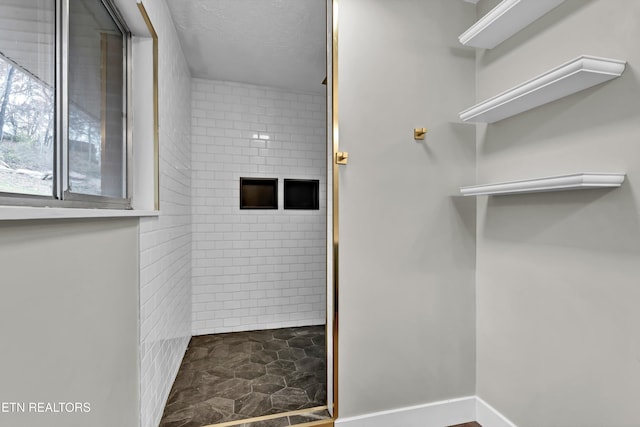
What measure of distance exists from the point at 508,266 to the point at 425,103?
1035 millimetres

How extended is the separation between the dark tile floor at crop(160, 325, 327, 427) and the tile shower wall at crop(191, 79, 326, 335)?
352 mm

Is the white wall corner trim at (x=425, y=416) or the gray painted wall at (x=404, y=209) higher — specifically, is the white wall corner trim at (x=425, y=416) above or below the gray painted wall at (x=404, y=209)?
below

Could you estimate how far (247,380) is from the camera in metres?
2.26

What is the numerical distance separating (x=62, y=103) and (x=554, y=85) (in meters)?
1.82

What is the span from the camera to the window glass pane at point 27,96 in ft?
2.61

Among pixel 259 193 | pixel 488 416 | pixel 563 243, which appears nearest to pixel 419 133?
pixel 563 243

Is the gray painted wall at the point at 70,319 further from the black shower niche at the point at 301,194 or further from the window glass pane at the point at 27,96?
the black shower niche at the point at 301,194

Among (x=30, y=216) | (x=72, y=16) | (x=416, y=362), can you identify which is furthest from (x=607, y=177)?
(x=72, y=16)

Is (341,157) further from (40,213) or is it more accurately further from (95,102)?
(40,213)

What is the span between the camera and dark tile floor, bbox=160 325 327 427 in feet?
6.13

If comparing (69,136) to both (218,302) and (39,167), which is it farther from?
(218,302)

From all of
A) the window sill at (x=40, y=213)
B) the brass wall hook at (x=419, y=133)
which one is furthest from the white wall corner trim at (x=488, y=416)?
the window sill at (x=40, y=213)

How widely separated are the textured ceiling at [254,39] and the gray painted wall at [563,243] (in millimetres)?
1229

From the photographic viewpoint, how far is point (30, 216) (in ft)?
2.21
